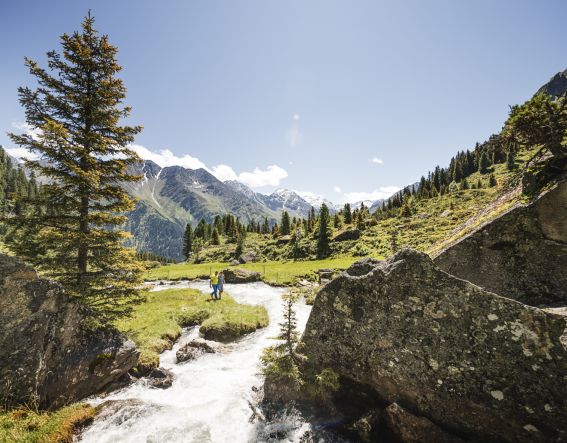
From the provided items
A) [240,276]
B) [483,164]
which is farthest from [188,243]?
[483,164]

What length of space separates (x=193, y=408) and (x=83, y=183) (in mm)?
11039

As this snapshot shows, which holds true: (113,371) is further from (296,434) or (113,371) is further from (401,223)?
(401,223)

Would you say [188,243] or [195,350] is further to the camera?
[188,243]

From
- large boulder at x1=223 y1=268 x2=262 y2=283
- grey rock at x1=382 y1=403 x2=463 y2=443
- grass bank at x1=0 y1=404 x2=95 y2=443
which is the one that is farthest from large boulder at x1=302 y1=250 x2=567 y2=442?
large boulder at x1=223 y1=268 x2=262 y2=283

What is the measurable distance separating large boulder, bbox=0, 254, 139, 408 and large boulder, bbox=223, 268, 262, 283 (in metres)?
31.3

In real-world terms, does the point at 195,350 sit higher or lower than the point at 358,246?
lower

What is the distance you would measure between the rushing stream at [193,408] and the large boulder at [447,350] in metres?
3.19

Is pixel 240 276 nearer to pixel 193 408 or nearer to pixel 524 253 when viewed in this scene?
pixel 193 408

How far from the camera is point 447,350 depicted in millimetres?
7195

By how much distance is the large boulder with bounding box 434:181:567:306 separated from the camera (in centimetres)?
820

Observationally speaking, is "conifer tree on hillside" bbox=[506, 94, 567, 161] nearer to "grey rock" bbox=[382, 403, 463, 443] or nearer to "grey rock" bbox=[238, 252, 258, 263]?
"grey rock" bbox=[382, 403, 463, 443]

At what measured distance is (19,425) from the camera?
330 inches

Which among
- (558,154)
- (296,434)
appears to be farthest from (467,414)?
(558,154)

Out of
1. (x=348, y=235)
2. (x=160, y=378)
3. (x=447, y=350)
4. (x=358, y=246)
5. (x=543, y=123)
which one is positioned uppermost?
(x=543, y=123)
